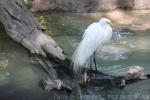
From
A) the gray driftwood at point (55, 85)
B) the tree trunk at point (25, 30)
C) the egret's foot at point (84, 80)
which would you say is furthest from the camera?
the tree trunk at point (25, 30)

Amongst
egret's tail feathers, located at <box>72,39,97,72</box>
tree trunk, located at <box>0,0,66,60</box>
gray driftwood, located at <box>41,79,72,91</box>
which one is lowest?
gray driftwood, located at <box>41,79,72,91</box>

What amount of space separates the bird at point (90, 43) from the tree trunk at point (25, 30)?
0.79 ft

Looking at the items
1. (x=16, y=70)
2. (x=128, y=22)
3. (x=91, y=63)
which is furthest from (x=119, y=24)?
(x=16, y=70)

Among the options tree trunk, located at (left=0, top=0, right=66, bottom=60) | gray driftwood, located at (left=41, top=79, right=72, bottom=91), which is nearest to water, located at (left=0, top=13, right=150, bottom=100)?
gray driftwood, located at (left=41, top=79, right=72, bottom=91)

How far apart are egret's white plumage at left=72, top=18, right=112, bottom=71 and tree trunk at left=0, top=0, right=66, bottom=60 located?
24cm

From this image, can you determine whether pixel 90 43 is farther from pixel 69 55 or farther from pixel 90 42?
pixel 69 55

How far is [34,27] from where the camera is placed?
521 centimetres

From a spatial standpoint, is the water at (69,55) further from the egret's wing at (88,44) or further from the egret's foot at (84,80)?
the egret's wing at (88,44)

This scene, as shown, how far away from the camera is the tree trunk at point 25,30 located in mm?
4871

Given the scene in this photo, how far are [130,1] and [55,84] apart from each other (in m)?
3.37

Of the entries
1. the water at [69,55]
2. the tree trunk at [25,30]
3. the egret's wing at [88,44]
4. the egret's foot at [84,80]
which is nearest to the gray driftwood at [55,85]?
the water at [69,55]

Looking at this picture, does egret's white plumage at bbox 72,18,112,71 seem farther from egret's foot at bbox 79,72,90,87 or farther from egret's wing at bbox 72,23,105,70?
egret's foot at bbox 79,72,90,87

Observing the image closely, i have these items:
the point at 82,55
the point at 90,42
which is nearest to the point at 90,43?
the point at 90,42

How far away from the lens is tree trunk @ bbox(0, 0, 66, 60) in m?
4.87
